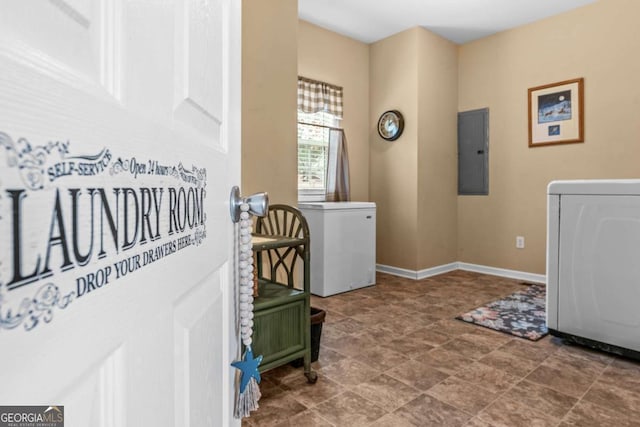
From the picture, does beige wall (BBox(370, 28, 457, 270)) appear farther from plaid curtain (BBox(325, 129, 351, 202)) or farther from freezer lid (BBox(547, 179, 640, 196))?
freezer lid (BBox(547, 179, 640, 196))

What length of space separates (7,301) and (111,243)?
8cm

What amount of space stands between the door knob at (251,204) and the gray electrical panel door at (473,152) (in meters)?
3.86

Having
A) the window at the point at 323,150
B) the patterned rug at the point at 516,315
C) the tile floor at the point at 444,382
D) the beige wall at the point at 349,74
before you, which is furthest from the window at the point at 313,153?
the patterned rug at the point at 516,315

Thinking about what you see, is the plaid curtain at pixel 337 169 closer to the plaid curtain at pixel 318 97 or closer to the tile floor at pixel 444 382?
the plaid curtain at pixel 318 97

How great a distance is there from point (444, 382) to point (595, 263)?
3.48 ft

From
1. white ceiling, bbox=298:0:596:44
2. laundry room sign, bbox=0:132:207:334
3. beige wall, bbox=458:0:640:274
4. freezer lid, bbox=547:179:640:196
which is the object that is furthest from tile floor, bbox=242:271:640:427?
white ceiling, bbox=298:0:596:44

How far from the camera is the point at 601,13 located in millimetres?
3221

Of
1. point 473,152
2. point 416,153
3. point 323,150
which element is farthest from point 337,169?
point 473,152

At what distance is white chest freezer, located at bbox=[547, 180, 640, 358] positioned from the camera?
1.86 m

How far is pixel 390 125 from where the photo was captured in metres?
3.99

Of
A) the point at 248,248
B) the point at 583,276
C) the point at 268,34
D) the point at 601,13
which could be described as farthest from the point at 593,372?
the point at 601,13

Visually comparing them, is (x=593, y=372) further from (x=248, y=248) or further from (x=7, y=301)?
(x=7, y=301)

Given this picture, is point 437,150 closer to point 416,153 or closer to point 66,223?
point 416,153

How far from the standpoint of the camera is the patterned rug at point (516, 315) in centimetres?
236
